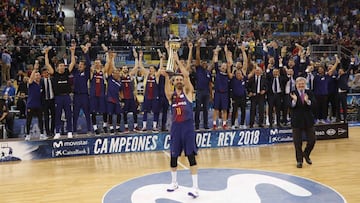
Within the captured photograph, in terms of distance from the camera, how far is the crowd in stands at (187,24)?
13.3 meters

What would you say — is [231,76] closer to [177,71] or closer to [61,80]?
[177,71]

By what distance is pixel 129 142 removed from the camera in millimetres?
10562

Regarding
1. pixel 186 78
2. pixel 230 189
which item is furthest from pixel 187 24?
pixel 230 189

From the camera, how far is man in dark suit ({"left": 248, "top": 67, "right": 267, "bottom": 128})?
37.1ft

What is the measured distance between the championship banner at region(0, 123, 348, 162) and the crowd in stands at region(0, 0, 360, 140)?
216cm

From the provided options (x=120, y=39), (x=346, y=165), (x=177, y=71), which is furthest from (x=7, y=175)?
(x=120, y=39)

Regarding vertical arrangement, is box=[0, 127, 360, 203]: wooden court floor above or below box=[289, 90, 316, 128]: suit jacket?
below

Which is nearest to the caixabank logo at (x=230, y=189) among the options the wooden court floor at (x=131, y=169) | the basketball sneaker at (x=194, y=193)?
the basketball sneaker at (x=194, y=193)

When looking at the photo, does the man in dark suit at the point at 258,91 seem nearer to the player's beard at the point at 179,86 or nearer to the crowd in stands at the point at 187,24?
the crowd in stands at the point at 187,24

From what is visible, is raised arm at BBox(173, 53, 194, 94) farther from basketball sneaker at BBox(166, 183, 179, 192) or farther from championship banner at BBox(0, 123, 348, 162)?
championship banner at BBox(0, 123, 348, 162)

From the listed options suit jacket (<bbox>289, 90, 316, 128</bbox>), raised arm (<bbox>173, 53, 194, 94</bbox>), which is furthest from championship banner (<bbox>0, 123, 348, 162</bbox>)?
raised arm (<bbox>173, 53, 194, 94</bbox>)

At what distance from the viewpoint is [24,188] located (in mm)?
7637

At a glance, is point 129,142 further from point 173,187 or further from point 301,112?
point 301,112

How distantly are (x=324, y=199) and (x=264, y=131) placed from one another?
15.9ft
